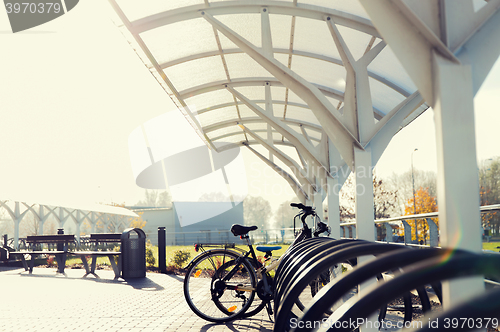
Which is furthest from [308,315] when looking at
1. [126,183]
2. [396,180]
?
[126,183]

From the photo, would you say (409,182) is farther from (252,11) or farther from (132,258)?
(252,11)

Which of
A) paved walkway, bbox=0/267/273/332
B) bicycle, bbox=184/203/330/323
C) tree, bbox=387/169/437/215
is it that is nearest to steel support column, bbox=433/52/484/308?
bicycle, bbox=184/203/330/323

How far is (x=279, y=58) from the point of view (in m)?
7.72

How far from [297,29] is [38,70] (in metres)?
14.4

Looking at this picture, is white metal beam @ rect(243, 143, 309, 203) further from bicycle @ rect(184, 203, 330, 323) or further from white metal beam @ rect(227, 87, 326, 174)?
bicycle @ rect(184, 203, 330, 323)

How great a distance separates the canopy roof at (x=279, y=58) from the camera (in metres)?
5.24

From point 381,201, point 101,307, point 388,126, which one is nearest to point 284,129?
point 388,126

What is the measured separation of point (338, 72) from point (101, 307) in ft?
18.9

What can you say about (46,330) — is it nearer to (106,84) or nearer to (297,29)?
(297,29)

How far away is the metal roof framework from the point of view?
2.49 m

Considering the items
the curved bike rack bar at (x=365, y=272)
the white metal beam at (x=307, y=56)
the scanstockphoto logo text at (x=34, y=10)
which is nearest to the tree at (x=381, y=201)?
the white metal beam at (x=307, y=56)

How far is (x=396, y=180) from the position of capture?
3609 cm

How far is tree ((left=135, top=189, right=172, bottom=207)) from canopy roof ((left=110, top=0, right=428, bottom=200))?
57787 millimetres

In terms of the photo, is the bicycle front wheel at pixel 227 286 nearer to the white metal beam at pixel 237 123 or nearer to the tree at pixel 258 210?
the white metal beam at pixel 237 123
